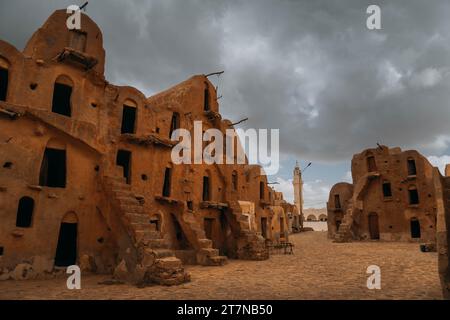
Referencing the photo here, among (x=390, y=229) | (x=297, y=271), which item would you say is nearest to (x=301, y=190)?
(x=390, y=229)

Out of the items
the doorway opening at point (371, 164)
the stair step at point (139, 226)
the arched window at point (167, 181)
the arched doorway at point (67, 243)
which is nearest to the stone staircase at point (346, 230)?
the doorway opening at point (371, 164)

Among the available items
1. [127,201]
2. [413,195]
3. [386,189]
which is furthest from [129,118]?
[413,195]

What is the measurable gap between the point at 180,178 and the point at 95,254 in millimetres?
6980

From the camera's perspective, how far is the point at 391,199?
33.7 metres

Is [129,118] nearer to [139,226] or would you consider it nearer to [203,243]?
[139,226]

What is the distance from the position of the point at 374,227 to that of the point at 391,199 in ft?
12.5

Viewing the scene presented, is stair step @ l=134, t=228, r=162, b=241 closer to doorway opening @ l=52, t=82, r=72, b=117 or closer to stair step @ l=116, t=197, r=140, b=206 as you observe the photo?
stair step @ l=116, t=197, r=140, b=206

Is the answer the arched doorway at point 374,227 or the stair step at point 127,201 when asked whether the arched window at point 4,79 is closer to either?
the stair step at point 127,201

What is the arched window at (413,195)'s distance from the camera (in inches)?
1293

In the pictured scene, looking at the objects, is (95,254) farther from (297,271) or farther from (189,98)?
(189,98)

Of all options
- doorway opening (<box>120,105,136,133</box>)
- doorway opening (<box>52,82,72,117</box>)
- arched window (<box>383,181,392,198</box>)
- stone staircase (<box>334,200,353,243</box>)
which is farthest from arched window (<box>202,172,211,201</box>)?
arched window (<box>383,181,392,198</box>)

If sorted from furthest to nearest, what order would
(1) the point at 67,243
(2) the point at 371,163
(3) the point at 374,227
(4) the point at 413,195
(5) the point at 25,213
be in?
(2) the point at 371,163
(3) the point at 374,227
(4) the point at 413,195
(1) the point at 67,243
(5) the point at 25,213

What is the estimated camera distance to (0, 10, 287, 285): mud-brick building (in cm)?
1227

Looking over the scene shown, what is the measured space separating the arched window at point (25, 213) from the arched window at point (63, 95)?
432 centimetres
